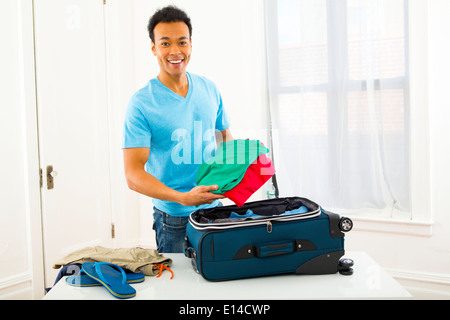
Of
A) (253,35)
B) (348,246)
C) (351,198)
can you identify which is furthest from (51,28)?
(348,246)

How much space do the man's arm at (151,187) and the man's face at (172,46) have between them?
0.38 meters

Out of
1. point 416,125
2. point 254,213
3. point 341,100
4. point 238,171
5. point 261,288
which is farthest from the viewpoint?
point 341,100

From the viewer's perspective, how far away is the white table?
1151 millimetres

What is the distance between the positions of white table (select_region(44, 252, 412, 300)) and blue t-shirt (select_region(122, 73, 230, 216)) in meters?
0.48

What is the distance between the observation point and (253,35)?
112 inches

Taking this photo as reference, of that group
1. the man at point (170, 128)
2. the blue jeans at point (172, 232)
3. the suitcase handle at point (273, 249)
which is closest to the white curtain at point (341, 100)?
the man at point (170, 128)

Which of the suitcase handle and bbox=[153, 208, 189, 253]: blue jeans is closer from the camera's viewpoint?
the suitcase handle

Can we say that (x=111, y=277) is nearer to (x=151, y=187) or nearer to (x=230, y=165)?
(x=151, y=187)

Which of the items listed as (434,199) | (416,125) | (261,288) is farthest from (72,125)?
(434,199)

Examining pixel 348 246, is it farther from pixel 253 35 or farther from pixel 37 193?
pixel 37 193

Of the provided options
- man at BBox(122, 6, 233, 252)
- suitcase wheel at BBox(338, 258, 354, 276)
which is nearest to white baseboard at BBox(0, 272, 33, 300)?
man at BBox(122, 6, 233, 252)

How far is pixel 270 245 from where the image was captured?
4.10 feet

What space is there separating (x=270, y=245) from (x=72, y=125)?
1.92 metres

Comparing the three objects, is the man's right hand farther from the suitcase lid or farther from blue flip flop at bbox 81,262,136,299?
blue flip flop at bbox 81,262,136,299
